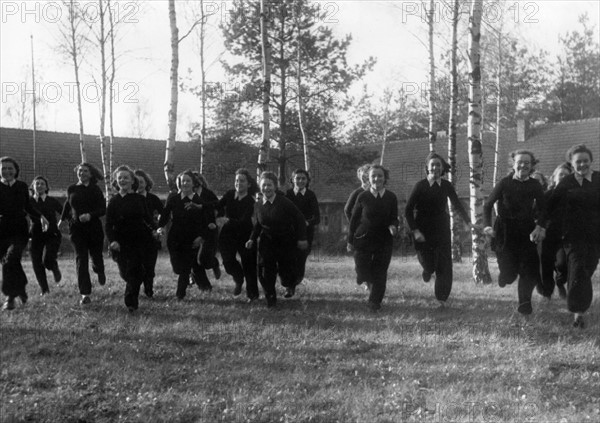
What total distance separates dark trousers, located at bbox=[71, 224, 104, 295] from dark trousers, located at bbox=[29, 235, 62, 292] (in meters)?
1.38

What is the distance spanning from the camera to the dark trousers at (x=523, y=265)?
8.81 meters

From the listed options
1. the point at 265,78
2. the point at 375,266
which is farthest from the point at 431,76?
the point at 375,266

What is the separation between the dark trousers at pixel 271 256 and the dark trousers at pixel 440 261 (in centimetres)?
183

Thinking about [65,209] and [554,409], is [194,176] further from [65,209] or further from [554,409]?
[554,409]

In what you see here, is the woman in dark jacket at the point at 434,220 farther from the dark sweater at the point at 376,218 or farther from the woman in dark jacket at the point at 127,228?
the woman in dark jacket at the point at 127,228

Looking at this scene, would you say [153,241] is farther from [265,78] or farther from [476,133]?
[265,78]

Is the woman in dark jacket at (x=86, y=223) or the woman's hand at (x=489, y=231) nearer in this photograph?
the woman's hand at (x=489, y=231)

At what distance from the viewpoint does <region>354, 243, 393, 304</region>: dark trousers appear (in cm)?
949

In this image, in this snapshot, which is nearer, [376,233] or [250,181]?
[376,233]

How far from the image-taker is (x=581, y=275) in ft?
26.1

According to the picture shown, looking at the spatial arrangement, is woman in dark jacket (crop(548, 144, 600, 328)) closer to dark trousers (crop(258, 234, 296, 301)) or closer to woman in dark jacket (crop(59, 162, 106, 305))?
dark trousers (crop(258, 234, 296, 301))

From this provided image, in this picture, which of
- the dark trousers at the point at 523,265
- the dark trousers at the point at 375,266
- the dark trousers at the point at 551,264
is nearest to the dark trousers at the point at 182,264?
the dark trousers at the point at 375,266

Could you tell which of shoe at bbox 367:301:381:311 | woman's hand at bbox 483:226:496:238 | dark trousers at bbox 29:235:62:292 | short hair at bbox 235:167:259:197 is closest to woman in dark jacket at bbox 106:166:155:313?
short hair at bbox 235:167:259:197

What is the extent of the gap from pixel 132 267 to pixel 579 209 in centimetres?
570
